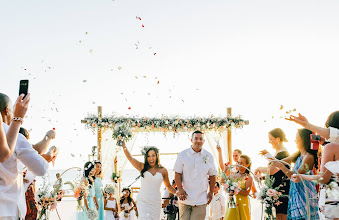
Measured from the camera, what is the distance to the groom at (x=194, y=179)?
21.4ft

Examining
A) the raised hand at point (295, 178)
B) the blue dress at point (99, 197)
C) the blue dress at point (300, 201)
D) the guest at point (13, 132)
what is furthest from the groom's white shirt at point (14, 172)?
the blue dress at point (99, 197)

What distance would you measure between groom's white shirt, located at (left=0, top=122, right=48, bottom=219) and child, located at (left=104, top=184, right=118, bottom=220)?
21.5 feet

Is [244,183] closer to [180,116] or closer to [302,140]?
[302,140]

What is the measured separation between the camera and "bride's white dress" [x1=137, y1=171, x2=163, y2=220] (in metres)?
6.89

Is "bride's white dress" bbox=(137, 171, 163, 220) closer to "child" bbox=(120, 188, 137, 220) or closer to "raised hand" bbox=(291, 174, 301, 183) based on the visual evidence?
"child" bbox=(120, 188, 137, 220)

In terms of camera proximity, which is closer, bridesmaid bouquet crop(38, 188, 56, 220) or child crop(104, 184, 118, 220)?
bridesmaid bouquet crop(38, 188, 56, 220)

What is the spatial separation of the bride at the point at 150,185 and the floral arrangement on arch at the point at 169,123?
4397 mm

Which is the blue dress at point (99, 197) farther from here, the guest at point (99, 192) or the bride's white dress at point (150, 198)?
the bride's white dress at point (150, 198)

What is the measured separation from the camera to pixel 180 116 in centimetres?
1179

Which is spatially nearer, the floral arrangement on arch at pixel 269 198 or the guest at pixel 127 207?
the floral arrangement on arch at pixel 269 198

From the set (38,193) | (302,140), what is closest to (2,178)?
(38,193)

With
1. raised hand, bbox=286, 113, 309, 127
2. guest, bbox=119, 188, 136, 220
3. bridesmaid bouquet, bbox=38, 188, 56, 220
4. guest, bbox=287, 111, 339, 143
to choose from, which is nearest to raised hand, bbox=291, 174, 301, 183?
guest, bbox=287, 111, 339, 143

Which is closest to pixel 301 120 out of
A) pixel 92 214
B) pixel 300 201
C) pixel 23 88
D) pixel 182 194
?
pixel 300 201

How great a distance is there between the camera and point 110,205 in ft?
30.0
